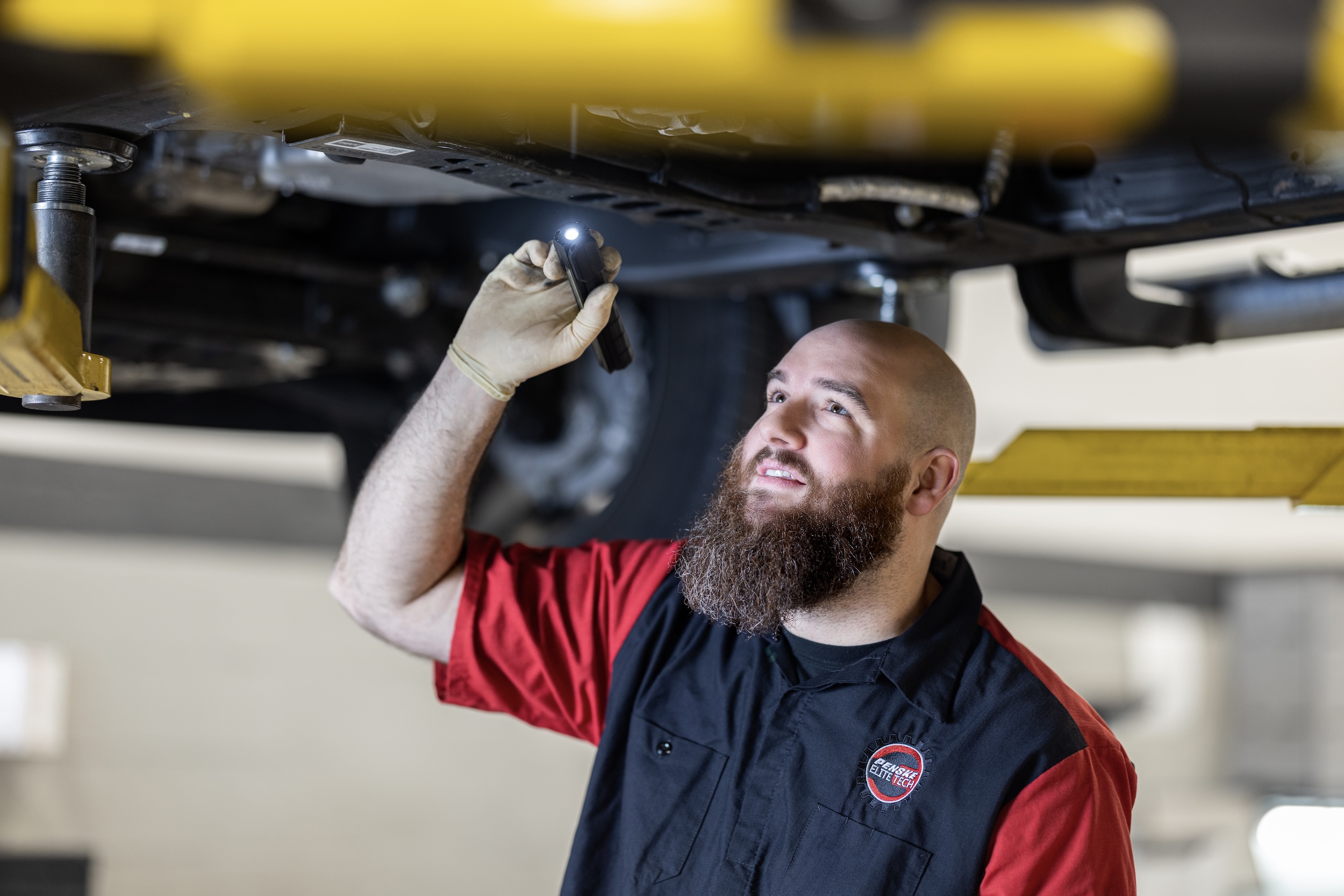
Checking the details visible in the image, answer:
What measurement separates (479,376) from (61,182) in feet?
1.58

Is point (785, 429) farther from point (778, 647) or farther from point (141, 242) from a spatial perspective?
point (141, 242)

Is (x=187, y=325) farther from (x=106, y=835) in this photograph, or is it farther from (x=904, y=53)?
(x=106, y=835)

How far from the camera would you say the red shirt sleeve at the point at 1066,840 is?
1.11 m

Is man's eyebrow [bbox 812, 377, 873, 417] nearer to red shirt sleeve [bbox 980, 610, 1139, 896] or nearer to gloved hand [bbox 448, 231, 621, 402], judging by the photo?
gloved hand [bbox 448, 231, 621, 402]

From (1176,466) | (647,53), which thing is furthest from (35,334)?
(1176,466)

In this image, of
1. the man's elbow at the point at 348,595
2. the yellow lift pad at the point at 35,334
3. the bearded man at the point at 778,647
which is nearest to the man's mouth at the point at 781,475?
the bearded man at the point at 778,647

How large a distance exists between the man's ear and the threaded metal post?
848 millimetres

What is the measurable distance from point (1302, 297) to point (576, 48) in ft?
4.58

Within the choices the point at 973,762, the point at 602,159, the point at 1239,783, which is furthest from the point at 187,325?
the point at 1239,783

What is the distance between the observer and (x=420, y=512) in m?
1.41

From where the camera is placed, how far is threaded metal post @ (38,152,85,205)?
3.31 feet

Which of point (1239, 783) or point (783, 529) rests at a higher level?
point (783, 529)

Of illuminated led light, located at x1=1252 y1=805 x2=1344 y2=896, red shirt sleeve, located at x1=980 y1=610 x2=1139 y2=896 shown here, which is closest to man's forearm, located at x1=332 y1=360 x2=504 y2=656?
red shirt sleeve, located at x1=980 y1=610 x2=1139 y2=896

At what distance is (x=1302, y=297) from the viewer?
1637mm
